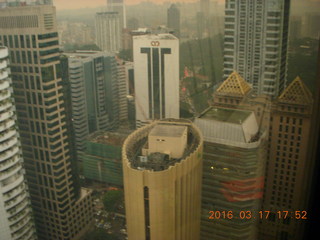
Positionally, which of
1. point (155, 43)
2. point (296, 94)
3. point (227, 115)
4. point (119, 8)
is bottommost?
point (227, 115)

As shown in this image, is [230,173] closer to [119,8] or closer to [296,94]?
[296,94]

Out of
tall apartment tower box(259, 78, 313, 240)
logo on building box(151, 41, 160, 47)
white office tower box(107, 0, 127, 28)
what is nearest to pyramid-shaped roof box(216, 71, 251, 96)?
tall apartment tower box(259, 78, 313, 240)

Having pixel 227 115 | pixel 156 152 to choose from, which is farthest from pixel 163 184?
pixel 227 115

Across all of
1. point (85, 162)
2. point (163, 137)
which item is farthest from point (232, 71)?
point (85, 162)

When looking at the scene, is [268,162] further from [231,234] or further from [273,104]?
[231,234]

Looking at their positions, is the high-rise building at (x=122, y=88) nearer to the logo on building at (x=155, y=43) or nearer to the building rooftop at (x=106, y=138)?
the building rooftop at (x=106, y=138)

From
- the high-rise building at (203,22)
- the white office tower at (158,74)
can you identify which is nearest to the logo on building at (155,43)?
the white office tower at (158,74)

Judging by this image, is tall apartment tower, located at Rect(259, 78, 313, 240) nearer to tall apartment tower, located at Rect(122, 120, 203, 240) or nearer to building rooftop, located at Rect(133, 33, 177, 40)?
tall apartment tower, located at Rect(122, 120, 203, 240)
